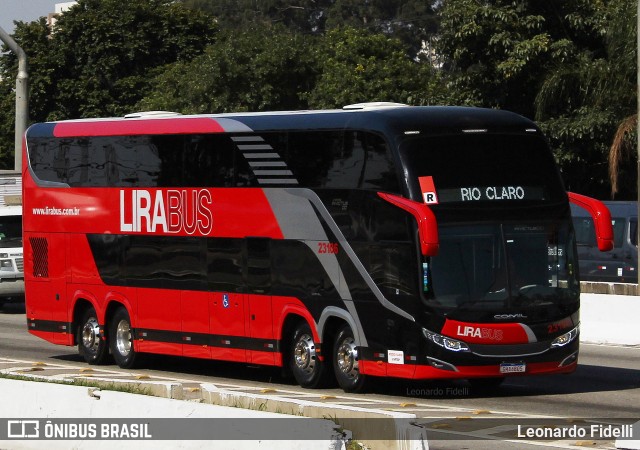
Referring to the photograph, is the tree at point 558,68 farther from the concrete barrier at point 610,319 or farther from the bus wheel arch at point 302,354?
the bus wheel arch at point 302,354

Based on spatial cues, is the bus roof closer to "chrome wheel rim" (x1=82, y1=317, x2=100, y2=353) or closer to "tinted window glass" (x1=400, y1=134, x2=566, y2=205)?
"tinted window glass" (x1=400, y1=134, x2=566, y2=205)

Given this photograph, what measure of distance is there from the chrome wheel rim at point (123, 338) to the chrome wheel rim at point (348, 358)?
5238mm

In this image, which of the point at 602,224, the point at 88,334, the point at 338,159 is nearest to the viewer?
the point at 602,224

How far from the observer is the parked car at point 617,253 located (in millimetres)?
36719

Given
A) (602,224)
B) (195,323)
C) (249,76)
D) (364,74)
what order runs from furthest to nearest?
(249,76)
(364,74)
(195,323)
(602,224)

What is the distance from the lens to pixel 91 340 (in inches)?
880

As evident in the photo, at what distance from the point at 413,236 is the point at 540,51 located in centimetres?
2202

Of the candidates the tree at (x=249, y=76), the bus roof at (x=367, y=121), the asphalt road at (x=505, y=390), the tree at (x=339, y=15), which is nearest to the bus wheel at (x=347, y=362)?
the asphalt road at (x=505, y=390)

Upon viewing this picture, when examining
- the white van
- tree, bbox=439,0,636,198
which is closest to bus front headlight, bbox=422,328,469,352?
tree, bbox=439,0,636,198

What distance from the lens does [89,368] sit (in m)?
21.4

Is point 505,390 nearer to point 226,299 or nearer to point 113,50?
point 226,299

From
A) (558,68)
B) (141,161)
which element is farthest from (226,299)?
(558,68)

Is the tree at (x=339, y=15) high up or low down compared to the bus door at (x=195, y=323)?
up

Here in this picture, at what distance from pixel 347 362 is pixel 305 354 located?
35.0 inches
